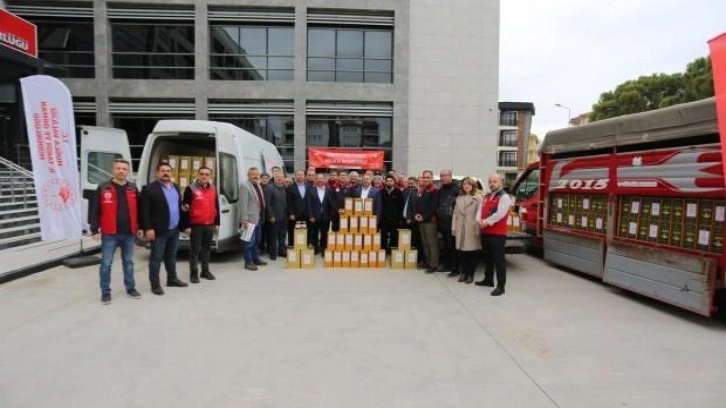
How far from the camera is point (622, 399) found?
326 centimetres

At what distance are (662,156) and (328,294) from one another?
5.18 meters

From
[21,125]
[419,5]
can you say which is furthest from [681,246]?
[21,125]

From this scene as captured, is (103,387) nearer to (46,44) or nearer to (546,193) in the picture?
(546,193)

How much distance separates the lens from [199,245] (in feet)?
22.7

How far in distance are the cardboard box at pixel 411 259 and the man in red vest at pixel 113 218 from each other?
4.76 metres

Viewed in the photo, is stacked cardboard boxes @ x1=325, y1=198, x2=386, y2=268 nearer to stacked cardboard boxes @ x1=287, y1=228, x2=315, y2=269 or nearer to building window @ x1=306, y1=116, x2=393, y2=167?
stacked cardboard boxes @ x1=287, y1=228, x2=315, y2=269

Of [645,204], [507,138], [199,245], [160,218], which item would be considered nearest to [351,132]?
[199,245]

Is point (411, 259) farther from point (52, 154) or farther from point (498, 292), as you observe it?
point (52, 154)

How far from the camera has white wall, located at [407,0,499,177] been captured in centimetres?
1909

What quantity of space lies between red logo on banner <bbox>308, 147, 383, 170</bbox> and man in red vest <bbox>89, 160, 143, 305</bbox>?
1291 cm

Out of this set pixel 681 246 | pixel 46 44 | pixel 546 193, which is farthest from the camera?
pixel 46 44

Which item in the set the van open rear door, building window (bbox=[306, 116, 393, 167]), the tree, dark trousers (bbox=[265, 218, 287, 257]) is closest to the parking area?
dark trousers (bbox=[265, 218, 287, 257])

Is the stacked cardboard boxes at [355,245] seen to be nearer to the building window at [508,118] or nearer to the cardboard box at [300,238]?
the cardboard box at [300,238]

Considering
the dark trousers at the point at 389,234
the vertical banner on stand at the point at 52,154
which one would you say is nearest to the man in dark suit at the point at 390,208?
the dark trousers at the point at 389,234
